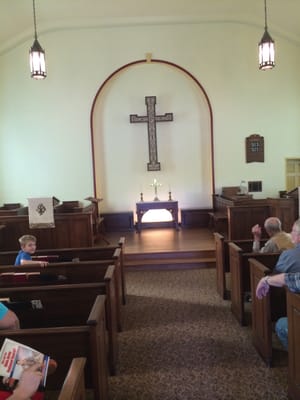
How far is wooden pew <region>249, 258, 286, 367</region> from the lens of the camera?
108 inches

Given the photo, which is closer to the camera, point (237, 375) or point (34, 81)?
point (237, 375)

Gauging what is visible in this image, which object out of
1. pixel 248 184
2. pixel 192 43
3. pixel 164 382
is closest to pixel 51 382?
pixel 164 382

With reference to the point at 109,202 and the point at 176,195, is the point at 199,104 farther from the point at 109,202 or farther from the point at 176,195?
the point at 109,202

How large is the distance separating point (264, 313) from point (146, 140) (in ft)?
20.6

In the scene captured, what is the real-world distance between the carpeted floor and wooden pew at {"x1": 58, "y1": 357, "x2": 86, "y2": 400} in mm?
1002

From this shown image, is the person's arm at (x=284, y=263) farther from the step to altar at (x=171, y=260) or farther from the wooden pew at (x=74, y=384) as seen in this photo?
the step to altar at (x=171, y=260)

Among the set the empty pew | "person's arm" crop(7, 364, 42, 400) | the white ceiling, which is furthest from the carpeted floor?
the white ceiling

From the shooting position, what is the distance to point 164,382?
2613mm

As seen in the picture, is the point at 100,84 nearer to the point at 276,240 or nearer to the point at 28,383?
the point at 276,240

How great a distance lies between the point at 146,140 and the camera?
8.53 meters

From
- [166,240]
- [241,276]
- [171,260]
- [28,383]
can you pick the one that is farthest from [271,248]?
[166,240]

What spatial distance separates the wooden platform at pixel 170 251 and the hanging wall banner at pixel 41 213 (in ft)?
4.65

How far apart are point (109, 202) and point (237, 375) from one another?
247 inches

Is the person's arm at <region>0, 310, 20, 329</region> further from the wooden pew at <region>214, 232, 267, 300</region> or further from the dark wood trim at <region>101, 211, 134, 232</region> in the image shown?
the dark wood trim at <region>101, 211, 134, 232</region>
